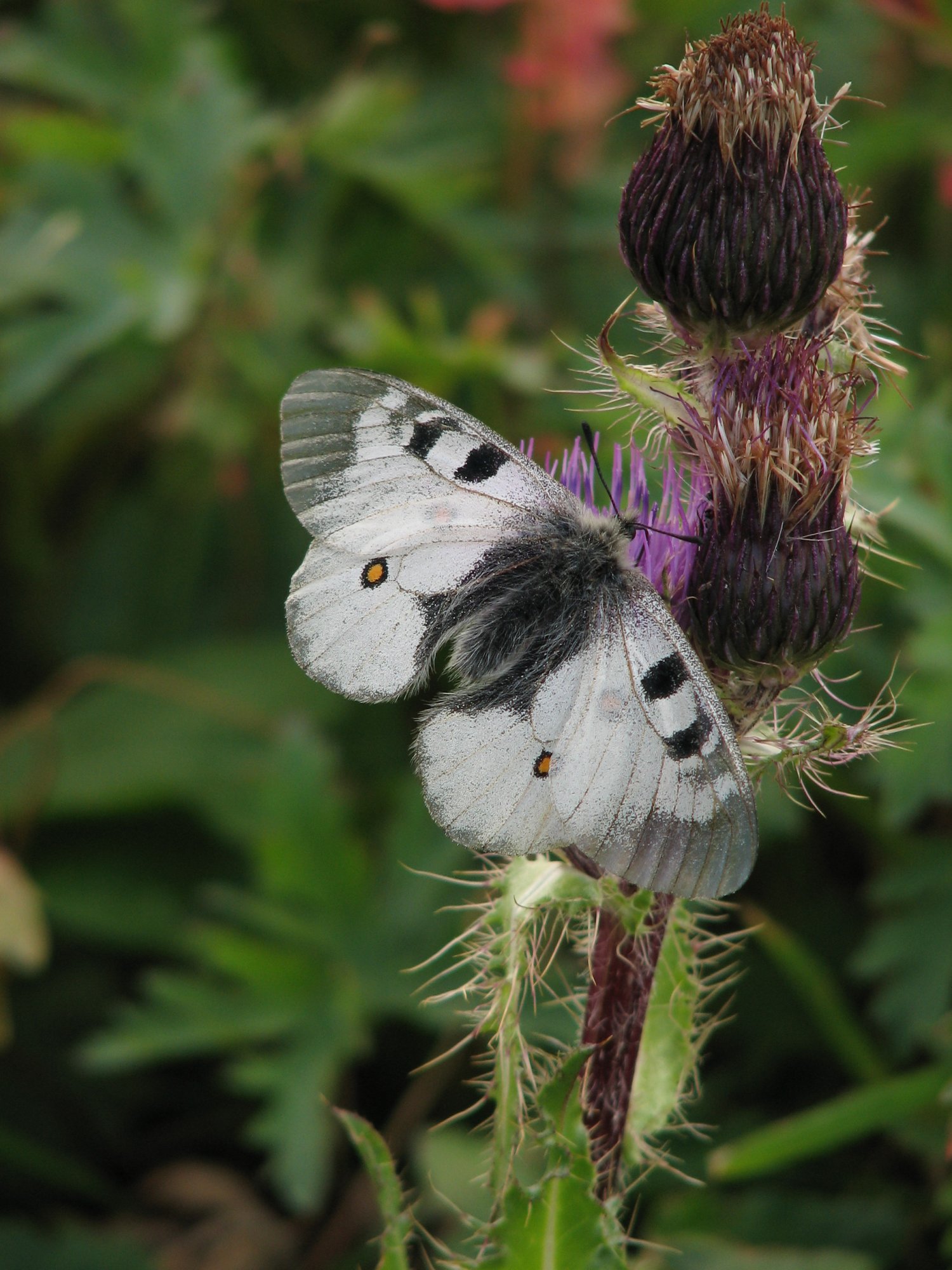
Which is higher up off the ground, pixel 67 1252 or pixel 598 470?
pixel 598 470

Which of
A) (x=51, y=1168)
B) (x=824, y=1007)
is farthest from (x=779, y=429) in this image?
(x=51, y=1168)

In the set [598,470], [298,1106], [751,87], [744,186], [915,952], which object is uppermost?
[751,87]

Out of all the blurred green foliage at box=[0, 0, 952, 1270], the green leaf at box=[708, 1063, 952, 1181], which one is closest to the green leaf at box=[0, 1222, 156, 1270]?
the blurred green foliage at box=[0, 0, 952, 1270]

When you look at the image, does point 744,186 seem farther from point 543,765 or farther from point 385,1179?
point 385,1179

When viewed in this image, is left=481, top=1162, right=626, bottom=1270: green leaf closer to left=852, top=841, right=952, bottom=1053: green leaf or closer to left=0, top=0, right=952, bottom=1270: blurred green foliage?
left=0, top=0, right=952, bottom=1270: blurred green foliage

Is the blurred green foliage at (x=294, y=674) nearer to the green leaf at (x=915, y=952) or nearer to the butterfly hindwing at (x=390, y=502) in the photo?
the green leaf at (x=915, y=952)

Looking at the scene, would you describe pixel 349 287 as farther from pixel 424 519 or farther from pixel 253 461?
pixel 424 519

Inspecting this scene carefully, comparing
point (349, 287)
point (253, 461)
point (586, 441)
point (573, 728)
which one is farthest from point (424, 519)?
point (349, 287)
